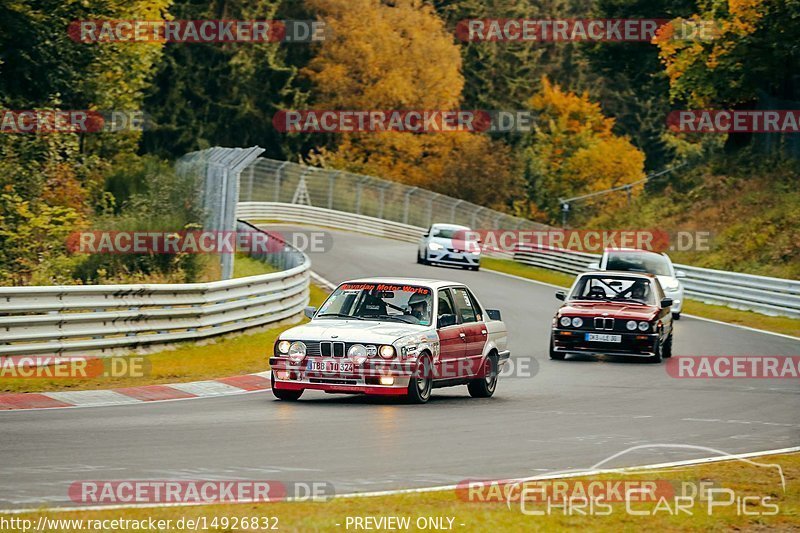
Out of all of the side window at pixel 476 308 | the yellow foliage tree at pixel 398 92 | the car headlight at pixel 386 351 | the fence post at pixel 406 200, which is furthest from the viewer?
the yellow foliage tree at pixel 398 92

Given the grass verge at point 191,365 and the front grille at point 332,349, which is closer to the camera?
the front grille at point 332,349

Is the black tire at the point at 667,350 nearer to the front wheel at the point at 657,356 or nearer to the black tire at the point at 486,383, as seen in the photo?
the front wheel at the point at 657,356

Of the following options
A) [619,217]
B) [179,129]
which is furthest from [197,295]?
[179,129]

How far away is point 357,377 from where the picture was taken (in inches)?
567

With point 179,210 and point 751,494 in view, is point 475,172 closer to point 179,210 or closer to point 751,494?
point 179,210

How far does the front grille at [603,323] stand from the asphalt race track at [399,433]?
4.34 feet

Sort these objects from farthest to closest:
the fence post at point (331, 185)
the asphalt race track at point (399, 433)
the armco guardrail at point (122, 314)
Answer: the fence post at point (331, 185), the armco guardrail at point (122, 314), the asphalt race track at point (399, 433)

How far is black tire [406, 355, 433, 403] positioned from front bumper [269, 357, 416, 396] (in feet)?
0.31

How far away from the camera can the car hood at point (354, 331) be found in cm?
1447

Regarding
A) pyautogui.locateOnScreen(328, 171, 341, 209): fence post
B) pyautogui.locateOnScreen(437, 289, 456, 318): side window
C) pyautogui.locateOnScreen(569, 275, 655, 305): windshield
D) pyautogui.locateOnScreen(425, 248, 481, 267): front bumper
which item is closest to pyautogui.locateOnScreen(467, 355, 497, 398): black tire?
pyautogui.locateOnScreen(437, 289, 456, 318): side window

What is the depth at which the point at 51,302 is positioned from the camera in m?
17.4

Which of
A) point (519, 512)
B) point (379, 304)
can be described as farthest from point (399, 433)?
point (519, 512)

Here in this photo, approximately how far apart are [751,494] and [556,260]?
126 ft

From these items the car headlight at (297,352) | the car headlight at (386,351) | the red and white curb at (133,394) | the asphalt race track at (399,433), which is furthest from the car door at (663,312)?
the car headlight at (297,352)
